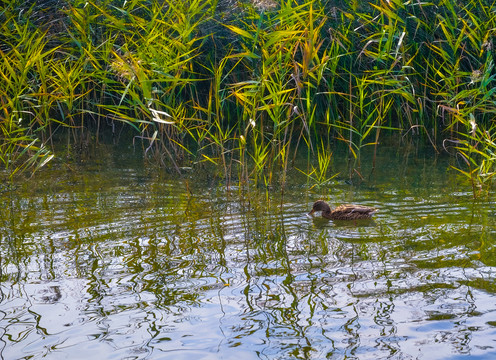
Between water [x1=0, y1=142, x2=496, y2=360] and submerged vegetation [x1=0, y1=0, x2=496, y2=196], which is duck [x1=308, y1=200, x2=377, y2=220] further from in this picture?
submerged vegetation [x1=0, y1=0, x2=496, y2=196]

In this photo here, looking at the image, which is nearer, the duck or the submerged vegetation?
the duck

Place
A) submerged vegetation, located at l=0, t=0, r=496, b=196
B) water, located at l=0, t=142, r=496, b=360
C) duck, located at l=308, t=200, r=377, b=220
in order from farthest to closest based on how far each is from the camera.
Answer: submerged vegetation, located at l=0, t=0, r=496, b=196
duck, located at l=308, t=200, r=377, b=220
water, located at l=0, t=142, r=496, b=360

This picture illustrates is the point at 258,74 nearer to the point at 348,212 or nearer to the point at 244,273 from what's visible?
the point at 348,212

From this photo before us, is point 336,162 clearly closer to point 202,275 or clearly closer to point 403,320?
point 202,275

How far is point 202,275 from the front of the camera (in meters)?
5.16

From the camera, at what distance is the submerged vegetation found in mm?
7637

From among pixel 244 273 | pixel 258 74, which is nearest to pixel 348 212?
pixel 244 273

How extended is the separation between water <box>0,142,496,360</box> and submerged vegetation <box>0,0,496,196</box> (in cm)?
63

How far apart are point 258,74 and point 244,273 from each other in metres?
4.46

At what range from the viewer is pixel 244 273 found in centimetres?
518

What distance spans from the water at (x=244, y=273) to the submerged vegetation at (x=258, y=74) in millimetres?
628

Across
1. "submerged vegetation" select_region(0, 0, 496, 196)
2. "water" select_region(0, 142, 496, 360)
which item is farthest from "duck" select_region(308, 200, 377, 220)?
"submerged vegetation" select_region(0, 0, 496, 196)

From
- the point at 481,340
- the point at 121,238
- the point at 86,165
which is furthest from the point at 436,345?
the point at 86,165

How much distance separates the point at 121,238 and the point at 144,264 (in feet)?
2.35
